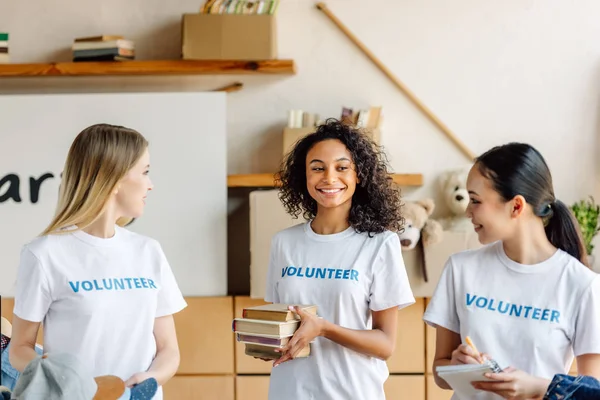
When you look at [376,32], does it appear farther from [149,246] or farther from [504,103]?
[149,246]

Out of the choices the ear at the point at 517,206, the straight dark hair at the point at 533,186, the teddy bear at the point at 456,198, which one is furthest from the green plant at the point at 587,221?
the ear at the point at 517,206

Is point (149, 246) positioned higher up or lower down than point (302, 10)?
lower down

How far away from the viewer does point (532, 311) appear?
5.41ft

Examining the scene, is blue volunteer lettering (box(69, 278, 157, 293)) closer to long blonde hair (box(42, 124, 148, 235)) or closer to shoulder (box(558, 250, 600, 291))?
long blonde hair (box(42, 124, 148, 235))

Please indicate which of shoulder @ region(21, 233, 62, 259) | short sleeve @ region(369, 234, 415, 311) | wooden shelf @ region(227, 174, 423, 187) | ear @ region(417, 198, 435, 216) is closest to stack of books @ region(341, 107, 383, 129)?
wooden shelf @ region(227, 174, 423, 187)

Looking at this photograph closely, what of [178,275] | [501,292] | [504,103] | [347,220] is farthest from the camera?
[504,103]

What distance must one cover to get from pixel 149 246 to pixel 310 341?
1.54 feet

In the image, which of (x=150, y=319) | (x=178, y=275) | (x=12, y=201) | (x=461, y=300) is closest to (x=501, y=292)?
(x=461, y=300)

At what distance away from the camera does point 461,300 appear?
1728 mm

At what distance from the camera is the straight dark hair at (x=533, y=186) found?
167 cm

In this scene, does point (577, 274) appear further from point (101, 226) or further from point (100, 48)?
point (100, 48)

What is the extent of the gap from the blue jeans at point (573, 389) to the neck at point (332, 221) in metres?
0.73

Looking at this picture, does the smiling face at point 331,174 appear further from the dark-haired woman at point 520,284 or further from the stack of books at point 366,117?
the stack of books at point 366,117

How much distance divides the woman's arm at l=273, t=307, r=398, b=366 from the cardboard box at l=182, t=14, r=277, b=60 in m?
1.74
